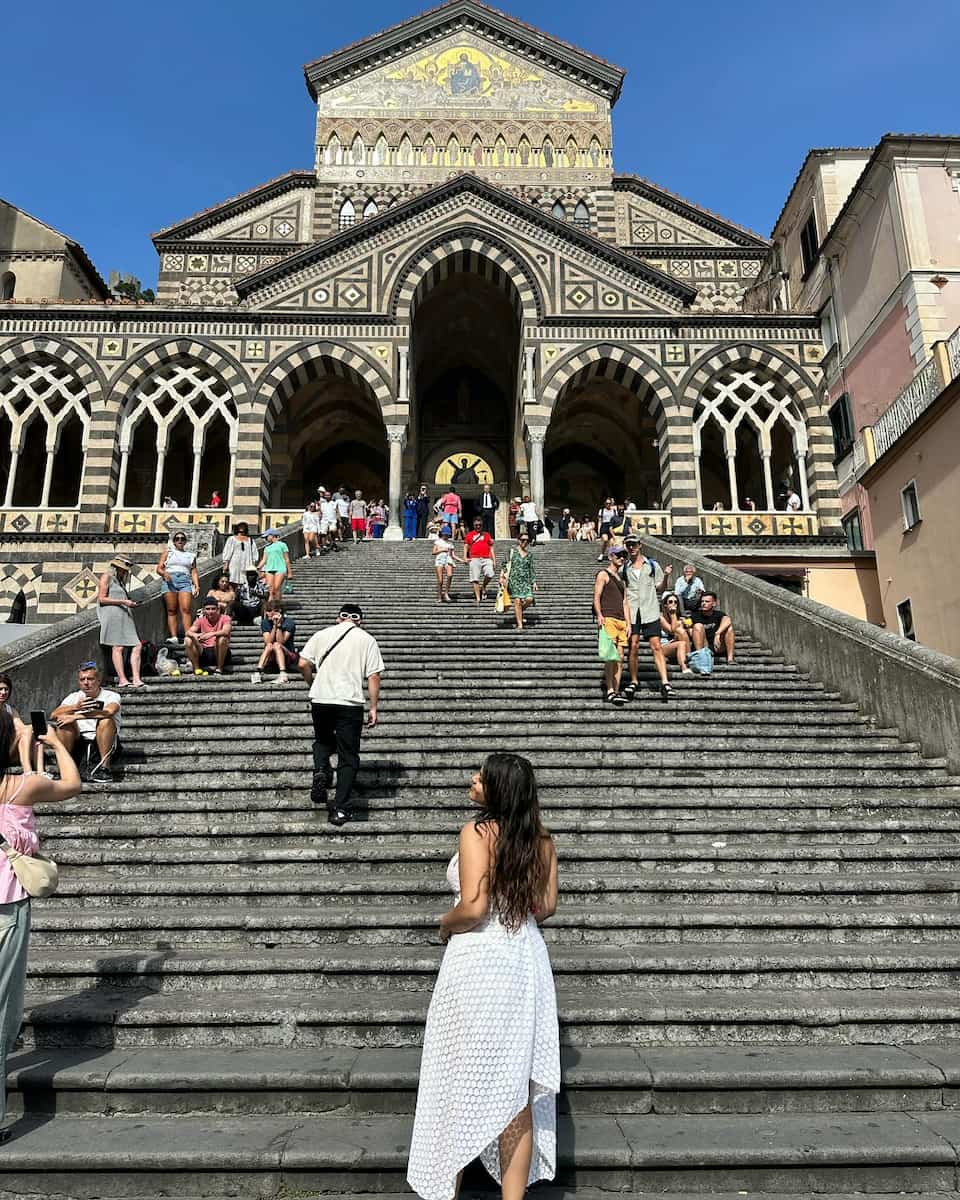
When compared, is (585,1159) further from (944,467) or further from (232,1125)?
(944,467)

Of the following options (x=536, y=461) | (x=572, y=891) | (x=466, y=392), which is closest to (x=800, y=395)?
(x=536, y=461)

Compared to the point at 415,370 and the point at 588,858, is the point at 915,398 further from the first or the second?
the point at 415,370

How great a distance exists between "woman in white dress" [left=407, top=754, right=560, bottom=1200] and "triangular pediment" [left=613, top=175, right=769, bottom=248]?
34.2 meters

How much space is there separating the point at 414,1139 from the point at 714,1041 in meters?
2.13

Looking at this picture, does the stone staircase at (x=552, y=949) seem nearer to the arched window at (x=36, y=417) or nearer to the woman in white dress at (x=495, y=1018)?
the woman in white dress at (x=495, y=1018)

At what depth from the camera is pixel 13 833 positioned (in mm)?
3955

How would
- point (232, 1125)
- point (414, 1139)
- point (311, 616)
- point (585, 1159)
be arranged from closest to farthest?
point (414, 1139)
point (585, 1159)
point (232, 1125)
point (311, 616)

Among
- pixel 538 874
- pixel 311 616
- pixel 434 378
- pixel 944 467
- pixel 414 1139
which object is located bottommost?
pixel 414 1139

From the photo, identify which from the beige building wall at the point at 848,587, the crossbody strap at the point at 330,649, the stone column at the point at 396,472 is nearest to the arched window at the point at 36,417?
the stone column at the point at 396,472

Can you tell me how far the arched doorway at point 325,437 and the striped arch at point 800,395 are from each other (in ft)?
32.6

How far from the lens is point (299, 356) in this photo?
2445cm

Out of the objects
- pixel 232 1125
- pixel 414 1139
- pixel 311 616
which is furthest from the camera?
pixel 311 616

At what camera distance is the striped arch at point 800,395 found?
2355 centimetres

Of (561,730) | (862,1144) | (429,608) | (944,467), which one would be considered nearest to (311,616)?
(429,608)
